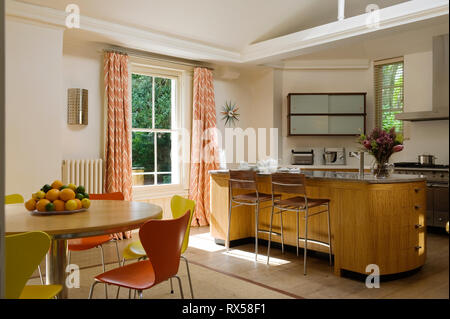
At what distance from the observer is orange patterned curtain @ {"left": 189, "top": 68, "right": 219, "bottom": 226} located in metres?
5.98

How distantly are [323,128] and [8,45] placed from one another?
4.79m

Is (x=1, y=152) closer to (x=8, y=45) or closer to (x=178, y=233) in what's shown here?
(x=178, y=233)

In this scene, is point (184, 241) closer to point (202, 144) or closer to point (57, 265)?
point (57, 265)

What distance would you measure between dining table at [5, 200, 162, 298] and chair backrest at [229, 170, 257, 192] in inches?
65.3

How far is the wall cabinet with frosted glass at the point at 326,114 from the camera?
21.5 feet

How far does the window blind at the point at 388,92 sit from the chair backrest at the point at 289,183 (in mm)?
3455

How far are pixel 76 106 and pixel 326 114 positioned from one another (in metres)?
4.04


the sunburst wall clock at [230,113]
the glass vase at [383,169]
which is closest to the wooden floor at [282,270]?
the glass vase at [383,169]

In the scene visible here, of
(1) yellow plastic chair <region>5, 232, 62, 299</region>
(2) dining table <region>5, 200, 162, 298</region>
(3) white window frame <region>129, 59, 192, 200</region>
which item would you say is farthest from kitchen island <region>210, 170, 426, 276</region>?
(3) white window frame <region>129, 59, 192, 200</region>

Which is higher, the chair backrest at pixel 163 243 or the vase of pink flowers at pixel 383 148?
the vase of pink flowers at pixel 383 148

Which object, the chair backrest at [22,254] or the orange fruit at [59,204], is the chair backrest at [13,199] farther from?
the chair backrest at [22,254]

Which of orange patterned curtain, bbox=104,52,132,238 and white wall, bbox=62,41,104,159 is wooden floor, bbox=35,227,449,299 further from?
white wall, bbox=62,41,104,159

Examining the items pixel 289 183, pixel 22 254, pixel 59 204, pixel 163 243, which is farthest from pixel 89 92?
pixel 22 254

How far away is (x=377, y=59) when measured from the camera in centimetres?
654
